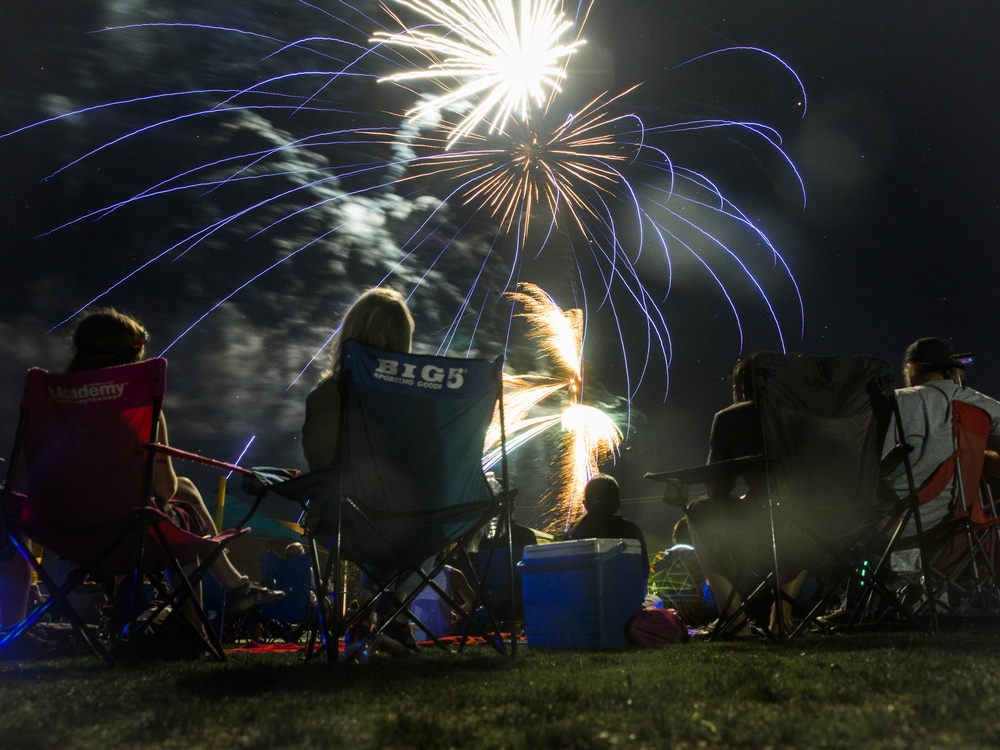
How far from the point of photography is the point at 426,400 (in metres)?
2.94

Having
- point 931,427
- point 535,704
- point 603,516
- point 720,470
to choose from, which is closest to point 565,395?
point 603,516

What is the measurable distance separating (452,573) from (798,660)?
12.9 ft

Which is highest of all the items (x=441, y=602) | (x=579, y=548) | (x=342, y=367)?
(x=342, y=367)

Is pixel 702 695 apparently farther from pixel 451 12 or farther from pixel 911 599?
pixel 451 12

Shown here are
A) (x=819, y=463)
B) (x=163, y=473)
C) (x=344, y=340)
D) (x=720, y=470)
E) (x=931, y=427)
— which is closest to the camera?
(x=344, y=340)

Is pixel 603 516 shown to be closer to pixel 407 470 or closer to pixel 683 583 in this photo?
pixel 683 583

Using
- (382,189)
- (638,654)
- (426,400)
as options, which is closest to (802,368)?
(638,654)

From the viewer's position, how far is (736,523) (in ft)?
11.2

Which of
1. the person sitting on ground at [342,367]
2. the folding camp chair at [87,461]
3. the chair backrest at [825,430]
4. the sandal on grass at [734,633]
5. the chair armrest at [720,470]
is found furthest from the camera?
the sandal on grass at [734,633]

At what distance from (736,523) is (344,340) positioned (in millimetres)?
1924

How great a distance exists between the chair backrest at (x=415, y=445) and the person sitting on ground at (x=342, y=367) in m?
0.12

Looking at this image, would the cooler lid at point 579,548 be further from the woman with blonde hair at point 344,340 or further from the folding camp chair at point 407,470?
the woman with blonde hair at point 344,340

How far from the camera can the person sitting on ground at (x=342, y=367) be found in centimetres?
291

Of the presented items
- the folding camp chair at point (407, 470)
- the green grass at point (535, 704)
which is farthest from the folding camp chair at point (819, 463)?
the folding camp chair at point (407, 470)
